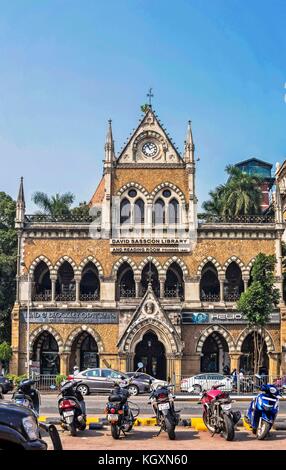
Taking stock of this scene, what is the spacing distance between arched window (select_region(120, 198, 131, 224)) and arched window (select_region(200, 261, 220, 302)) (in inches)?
241

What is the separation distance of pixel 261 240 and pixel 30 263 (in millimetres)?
15490

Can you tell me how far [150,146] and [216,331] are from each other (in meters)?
13.4

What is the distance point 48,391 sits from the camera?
36875 mm

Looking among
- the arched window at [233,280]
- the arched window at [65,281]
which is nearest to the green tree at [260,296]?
the arched window at [233,280]

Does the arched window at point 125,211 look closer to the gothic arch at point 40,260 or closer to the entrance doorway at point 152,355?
the gothic arch at point 40,260

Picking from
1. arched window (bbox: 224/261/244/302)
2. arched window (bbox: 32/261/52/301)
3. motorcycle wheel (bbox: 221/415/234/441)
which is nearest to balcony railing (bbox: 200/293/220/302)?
arched window (bbox: 224/261/244/302)

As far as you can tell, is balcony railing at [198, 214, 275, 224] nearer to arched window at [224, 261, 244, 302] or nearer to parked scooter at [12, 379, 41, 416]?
arched window at [224, 261, 244, 302]

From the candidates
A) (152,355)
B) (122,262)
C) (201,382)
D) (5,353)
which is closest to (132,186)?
(122,262)

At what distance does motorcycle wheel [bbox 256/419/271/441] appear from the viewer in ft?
50.7

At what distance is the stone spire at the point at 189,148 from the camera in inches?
1869

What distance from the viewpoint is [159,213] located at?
47062 mm

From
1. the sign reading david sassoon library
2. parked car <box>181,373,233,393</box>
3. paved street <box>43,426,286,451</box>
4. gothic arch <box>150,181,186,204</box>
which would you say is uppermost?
gothic arch <box>150,181,186,204</box>
